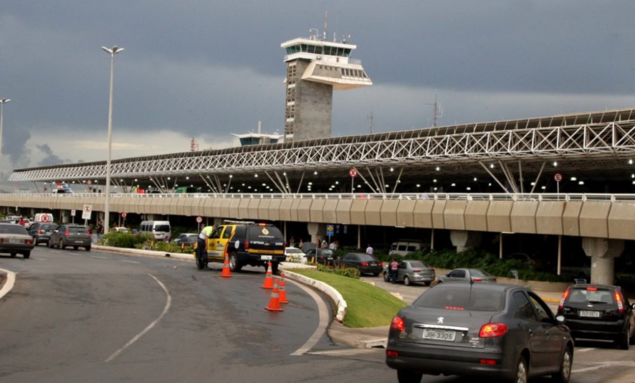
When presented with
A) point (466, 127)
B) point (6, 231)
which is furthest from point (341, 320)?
point (466, 127)

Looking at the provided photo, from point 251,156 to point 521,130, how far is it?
4383 centimetres

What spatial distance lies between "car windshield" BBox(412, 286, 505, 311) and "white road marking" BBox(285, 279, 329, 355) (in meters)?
3.53

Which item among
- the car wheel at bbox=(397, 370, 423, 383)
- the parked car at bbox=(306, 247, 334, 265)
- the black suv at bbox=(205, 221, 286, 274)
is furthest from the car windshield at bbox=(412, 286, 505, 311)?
the parked car at bbox=(306, 247, 334, 265)

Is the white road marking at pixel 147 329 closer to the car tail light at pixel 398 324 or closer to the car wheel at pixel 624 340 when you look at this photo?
the car tail light at pixel 398 324

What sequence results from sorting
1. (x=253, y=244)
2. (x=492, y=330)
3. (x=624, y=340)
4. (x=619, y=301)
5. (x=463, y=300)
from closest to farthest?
(x=492, y=330)
(x=463, y=300)
(x=624, y=340)
(x=619, y=301)
(x=253, y=244)

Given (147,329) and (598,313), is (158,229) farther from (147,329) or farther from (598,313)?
(147,329)

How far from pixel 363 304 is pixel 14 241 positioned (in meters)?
19.2

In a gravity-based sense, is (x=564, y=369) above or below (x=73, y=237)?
below

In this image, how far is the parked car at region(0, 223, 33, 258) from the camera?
3531cm

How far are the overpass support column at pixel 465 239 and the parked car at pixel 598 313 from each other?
114 ft

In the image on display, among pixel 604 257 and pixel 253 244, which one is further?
pixel 604 257

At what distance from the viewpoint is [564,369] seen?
40.8 feet

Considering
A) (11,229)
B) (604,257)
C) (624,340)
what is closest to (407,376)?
(624,340)

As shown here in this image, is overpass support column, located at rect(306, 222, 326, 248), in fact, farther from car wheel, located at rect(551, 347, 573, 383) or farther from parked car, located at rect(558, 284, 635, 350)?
car wheel, located at rect(551, 347, 573, 383)
